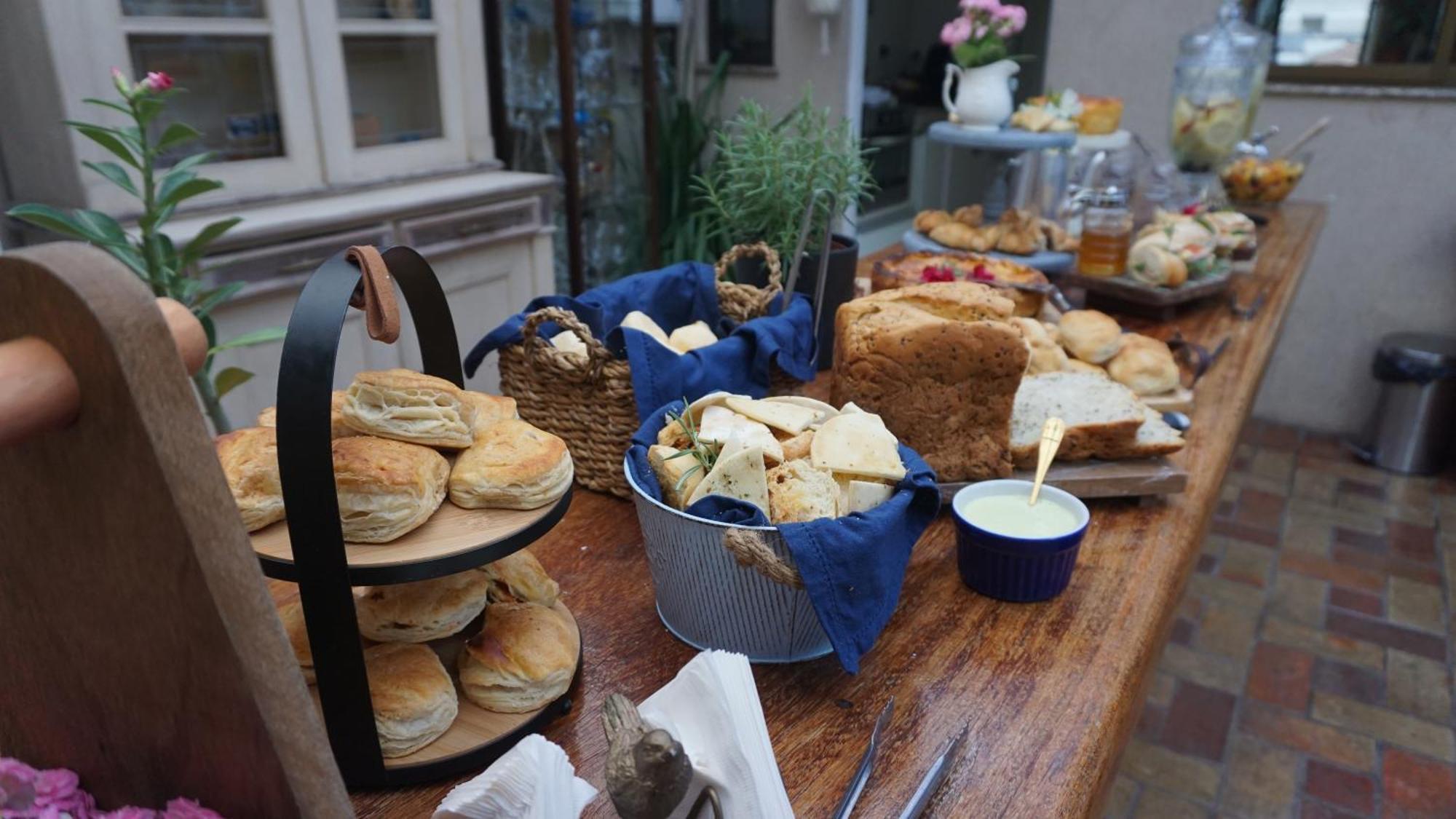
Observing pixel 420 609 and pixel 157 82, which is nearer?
pixel 420 609

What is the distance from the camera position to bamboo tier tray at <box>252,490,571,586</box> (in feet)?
2.04

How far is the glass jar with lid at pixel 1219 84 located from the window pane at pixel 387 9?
7.82ft

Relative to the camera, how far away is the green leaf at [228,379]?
5.48 feet

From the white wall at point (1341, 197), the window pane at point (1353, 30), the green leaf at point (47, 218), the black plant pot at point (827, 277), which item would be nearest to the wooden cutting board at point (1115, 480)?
the black plant pot at point (827, 277)

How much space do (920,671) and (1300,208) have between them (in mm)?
3171

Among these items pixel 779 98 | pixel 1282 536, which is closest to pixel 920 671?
pixel 1282 536

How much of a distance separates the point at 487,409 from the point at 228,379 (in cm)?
113

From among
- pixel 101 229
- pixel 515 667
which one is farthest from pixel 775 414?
pixel 101 229

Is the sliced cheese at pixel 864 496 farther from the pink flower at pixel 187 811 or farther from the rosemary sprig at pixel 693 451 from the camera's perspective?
the pink flower at pixel 187 811

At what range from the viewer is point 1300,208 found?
3256 mm

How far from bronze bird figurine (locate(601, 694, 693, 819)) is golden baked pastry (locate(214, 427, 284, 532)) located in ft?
0.99

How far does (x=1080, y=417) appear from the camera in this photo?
1.22 m

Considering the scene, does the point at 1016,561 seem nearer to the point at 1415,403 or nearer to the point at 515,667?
the point at 515,667

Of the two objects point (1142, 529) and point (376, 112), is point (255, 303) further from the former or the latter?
point (1142, 529)
